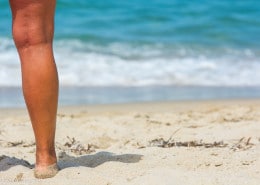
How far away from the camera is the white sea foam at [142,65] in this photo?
650cm

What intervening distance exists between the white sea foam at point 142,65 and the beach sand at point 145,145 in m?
1.10

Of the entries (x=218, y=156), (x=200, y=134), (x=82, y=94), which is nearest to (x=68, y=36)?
(x=82, y=94)

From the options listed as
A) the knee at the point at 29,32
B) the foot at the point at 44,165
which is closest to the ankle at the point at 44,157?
the foot at the point at 44,165

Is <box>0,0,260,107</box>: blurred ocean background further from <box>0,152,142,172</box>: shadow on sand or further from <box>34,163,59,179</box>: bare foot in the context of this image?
<box>34,163,59,179</box>: bare foot

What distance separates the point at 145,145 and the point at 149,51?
489 centimetres

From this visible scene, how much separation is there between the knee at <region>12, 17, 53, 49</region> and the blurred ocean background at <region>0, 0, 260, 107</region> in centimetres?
290

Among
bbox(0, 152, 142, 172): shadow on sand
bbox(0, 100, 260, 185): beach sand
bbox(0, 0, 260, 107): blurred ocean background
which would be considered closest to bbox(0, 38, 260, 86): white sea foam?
bbox(0, 0, 260, 107): blurred ocean background

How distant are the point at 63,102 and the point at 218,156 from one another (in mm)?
2711

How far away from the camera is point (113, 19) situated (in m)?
10.8

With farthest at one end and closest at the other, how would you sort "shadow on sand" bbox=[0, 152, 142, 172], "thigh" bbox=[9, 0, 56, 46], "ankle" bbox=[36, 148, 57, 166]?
1. "shadow on sand" bbox=[0, 152, 142, 172]
2. "ankle" bbox=[36, 148, 57, 166]
3. "thigh" bbox=[9, 0, 56, 46]

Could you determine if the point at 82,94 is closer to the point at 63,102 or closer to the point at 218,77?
the point at 63,102

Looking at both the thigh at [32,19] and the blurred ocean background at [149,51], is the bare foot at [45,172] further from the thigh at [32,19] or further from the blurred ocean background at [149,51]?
the blurred ocean background at [149,51]

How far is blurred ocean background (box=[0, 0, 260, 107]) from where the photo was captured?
6148 mm

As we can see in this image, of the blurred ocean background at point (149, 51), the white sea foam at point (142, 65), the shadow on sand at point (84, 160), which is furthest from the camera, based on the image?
the white sea foam at point (142, 65)
